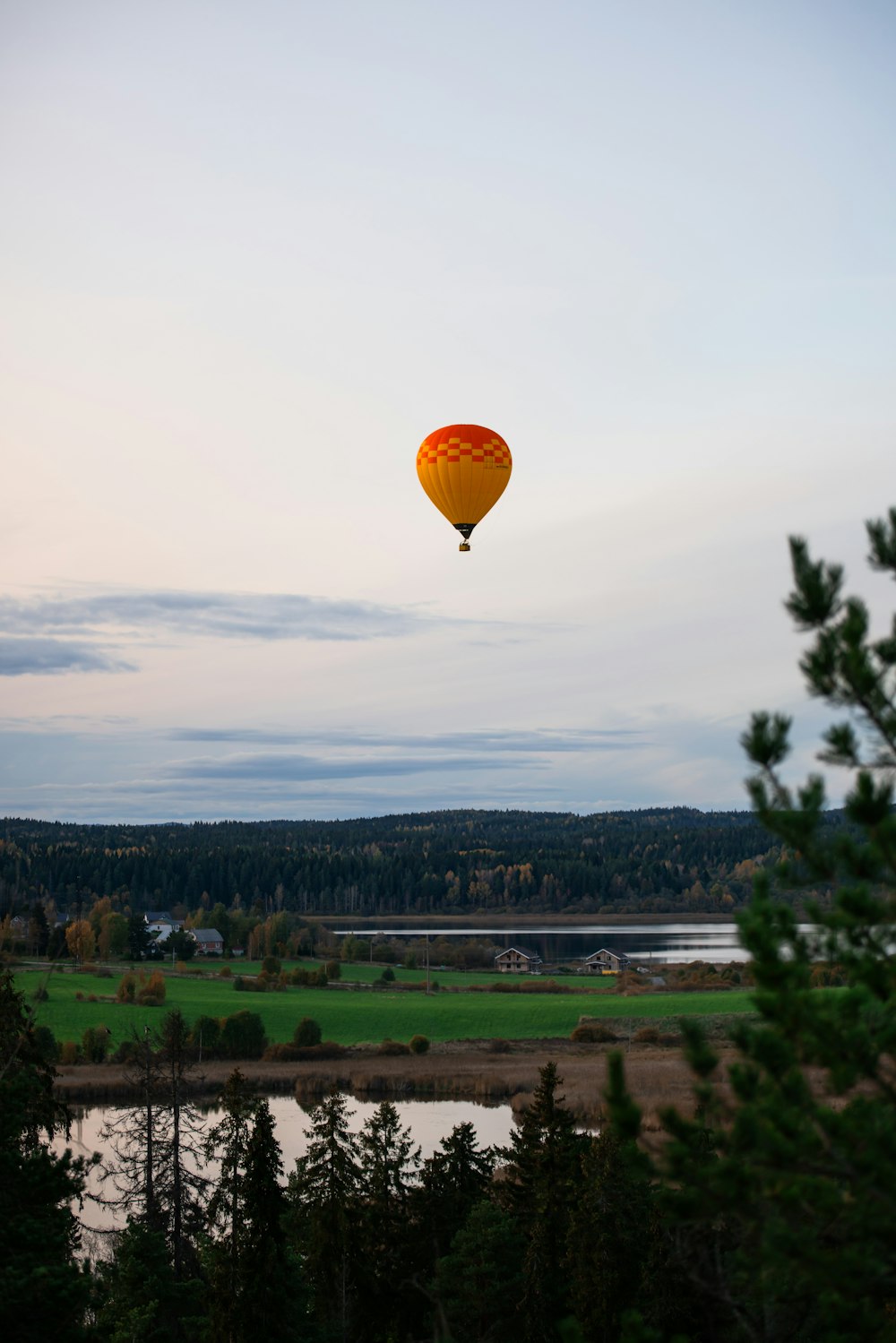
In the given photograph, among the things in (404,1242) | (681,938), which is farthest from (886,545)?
(681,938)

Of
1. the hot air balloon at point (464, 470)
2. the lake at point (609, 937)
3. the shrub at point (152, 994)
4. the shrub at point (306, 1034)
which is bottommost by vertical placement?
the lake at point (609, 937)

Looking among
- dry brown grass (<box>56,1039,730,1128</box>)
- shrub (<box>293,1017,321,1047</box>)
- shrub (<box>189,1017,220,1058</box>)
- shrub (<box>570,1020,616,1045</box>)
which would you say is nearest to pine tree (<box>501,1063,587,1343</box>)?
dry brown grass (<box>56,1039,730,1128</box>)

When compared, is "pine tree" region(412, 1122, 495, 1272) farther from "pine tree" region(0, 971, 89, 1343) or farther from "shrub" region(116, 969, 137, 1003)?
"shrub" region(116, 969, 137, 1003)

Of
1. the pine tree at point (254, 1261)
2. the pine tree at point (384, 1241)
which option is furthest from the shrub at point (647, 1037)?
the pine tree at point (254, 1261)

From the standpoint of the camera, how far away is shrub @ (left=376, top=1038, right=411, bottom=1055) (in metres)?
54.8

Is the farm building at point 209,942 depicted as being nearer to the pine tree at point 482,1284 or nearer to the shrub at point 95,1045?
the shrub at point 95,1045

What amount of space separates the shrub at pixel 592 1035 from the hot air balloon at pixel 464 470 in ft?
103

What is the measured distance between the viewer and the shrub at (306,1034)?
55.1 metres

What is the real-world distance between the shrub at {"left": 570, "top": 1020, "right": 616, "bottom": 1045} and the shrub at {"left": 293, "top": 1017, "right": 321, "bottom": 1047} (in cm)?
1127

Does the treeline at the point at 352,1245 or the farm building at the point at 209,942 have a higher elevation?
the treeline at the point at 352,1245

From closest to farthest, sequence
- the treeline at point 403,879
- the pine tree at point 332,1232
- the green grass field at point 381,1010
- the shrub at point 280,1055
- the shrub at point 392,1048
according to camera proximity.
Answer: the pine tree at point 332,1232
the shrub at point 280,1055
the shrub at point 392,1048
the green grass field at point 381,1010
the treeline at point 403,879

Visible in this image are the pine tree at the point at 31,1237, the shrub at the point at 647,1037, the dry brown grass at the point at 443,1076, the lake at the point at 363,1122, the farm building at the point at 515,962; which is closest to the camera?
the pine tree at the point at 31,1237

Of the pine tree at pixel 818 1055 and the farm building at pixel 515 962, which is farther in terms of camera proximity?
the farm building at pixel 515 962

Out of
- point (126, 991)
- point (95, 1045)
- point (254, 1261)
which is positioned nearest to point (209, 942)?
point (126, 991)
